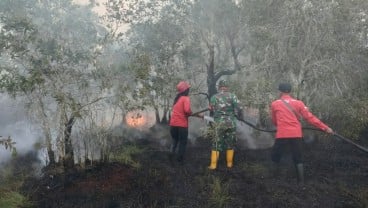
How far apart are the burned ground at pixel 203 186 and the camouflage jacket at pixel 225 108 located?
3.34ft

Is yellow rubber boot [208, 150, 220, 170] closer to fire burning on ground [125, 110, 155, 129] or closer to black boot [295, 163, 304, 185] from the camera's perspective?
black boot [295, 163, 304, 185]

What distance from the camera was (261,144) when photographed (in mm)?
11547

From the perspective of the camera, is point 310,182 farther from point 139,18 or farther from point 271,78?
point 139,18

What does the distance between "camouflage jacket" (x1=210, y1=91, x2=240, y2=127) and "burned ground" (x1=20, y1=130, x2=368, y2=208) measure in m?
1.02

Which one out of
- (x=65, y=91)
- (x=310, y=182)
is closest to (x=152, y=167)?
(x=65, y=91)

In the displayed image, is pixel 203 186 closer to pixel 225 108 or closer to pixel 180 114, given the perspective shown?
pixel 225 108

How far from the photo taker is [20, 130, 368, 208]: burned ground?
6.70m

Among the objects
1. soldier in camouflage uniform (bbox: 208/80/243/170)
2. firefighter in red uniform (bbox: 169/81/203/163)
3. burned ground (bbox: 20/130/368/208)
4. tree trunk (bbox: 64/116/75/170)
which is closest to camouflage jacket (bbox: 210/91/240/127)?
soldier in camouflage uniform (bbox: 208/80/243/170)

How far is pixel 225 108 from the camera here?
8.45 meters

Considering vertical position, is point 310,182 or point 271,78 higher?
point 271,78

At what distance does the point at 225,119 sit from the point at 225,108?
23 cm

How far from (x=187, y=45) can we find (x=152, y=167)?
5327mm

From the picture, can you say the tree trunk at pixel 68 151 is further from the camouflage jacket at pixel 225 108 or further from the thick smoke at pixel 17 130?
the camouflage jacket at pixel 225 108

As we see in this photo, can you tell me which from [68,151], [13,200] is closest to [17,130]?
[68,151]
